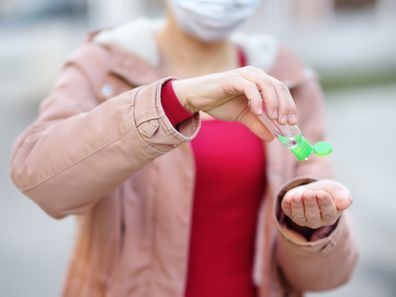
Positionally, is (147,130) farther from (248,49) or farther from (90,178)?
(248,49)

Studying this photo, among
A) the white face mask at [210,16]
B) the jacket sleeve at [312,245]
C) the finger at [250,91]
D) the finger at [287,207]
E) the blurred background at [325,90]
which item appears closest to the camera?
the finger at [250,91]

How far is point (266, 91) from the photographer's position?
159 cm

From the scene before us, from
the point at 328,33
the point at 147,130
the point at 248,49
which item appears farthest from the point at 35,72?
the point at 147,130

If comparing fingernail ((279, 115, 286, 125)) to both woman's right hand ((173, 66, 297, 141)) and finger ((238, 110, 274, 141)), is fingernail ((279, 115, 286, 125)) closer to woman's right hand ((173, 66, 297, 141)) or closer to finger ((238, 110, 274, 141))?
woman's right hand ((173, 66, 297, 141))

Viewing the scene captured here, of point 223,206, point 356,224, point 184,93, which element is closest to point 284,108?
point 184,93

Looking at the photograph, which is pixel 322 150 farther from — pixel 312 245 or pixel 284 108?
pixel 312 245

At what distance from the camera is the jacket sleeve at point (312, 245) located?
1943 mm

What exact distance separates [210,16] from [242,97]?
0.57 meters

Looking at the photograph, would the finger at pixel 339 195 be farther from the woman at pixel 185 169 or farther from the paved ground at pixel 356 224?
the paved ground at pixel 356 224

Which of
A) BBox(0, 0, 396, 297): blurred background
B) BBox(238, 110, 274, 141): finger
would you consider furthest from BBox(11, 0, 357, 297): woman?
BBox(0, 0, 396, 297): blurred background

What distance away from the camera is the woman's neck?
2285 millimetres

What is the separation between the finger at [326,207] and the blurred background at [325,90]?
2.66m

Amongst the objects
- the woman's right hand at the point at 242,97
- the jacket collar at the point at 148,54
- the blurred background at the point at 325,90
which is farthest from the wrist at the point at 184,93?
the blurred background at the point at 325,90

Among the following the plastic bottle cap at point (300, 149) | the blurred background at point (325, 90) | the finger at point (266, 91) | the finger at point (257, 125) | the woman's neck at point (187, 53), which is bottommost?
the blurred background at point (325, 90)
